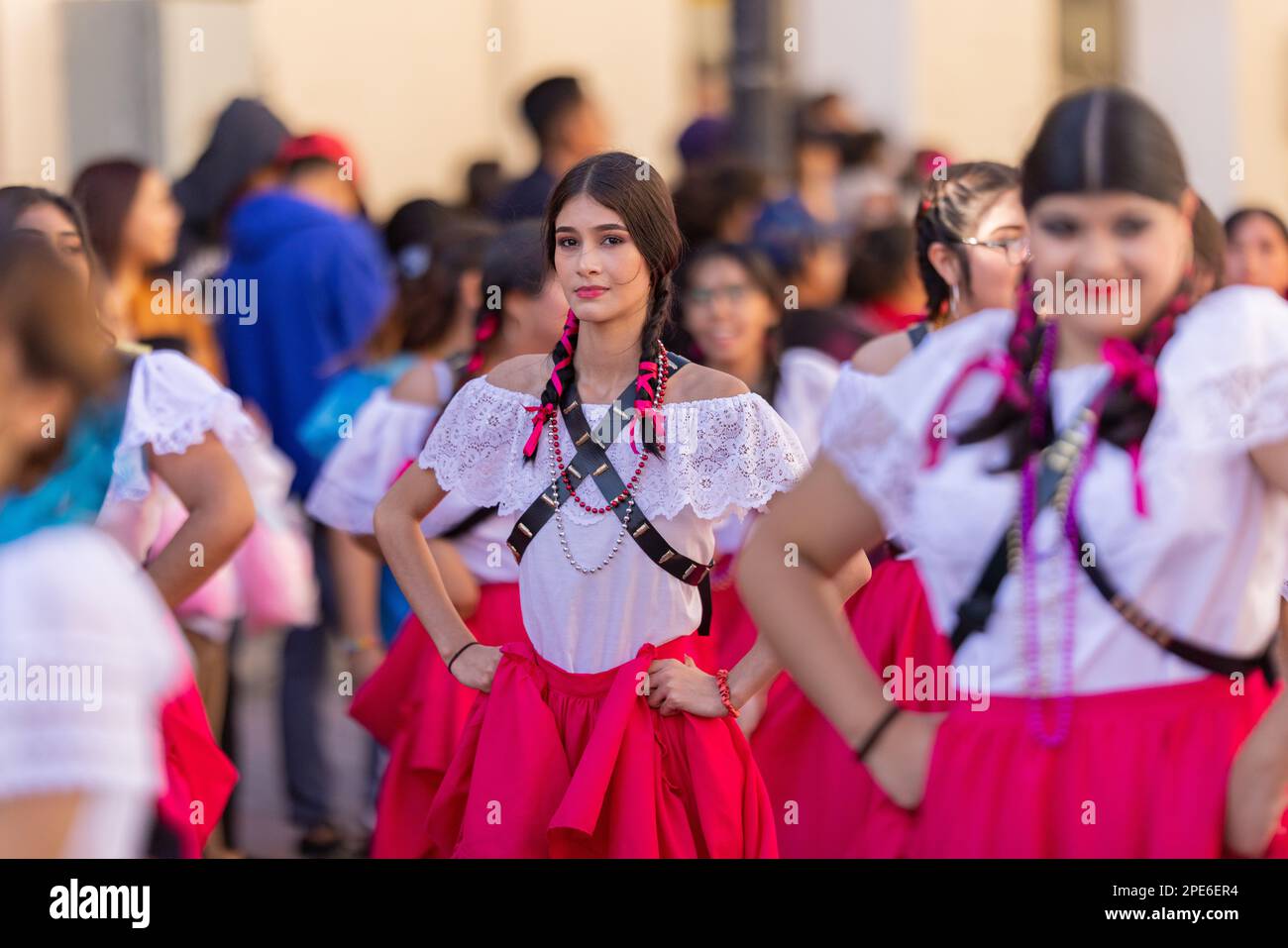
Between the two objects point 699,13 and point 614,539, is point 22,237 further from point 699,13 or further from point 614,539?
point 699,13

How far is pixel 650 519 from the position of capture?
3.80 meters

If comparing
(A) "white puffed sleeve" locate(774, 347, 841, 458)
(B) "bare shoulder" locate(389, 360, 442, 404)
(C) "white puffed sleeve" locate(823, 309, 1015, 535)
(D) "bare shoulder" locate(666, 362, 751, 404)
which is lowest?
(A) "white puffed sleeve" locate(774, 347, 841, 458)

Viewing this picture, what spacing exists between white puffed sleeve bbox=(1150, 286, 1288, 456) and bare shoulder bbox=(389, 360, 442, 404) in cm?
278

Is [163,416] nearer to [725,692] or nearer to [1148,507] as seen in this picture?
[725,692]

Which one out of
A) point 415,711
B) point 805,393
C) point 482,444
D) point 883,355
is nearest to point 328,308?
point 805,393

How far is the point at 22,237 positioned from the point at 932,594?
129 centimetres

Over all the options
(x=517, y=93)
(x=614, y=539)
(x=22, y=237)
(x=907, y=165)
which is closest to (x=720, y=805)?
(x=614, y=539)

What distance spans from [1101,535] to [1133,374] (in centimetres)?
21

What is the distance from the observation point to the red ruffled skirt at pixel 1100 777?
2740 millimetres

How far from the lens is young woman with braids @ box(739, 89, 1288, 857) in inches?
106

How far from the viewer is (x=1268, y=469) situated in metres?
2.67

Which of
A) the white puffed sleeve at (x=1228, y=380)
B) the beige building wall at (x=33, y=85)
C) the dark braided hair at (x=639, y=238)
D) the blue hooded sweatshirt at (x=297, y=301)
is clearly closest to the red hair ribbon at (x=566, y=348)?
the dark braided hair at (x=639, y=238)

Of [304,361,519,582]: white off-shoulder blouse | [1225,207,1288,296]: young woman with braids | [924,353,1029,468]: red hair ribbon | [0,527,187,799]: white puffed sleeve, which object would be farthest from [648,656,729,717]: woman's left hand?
[1225,207,1288,296]: young woman with braids

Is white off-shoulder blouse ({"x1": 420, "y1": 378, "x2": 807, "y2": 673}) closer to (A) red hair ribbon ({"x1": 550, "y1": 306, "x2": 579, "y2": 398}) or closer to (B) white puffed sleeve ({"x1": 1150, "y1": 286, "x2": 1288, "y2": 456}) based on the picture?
(A) red hair ribbon ({"x1": 550, "y1": 306, "x2": 579, "y2": 398})
